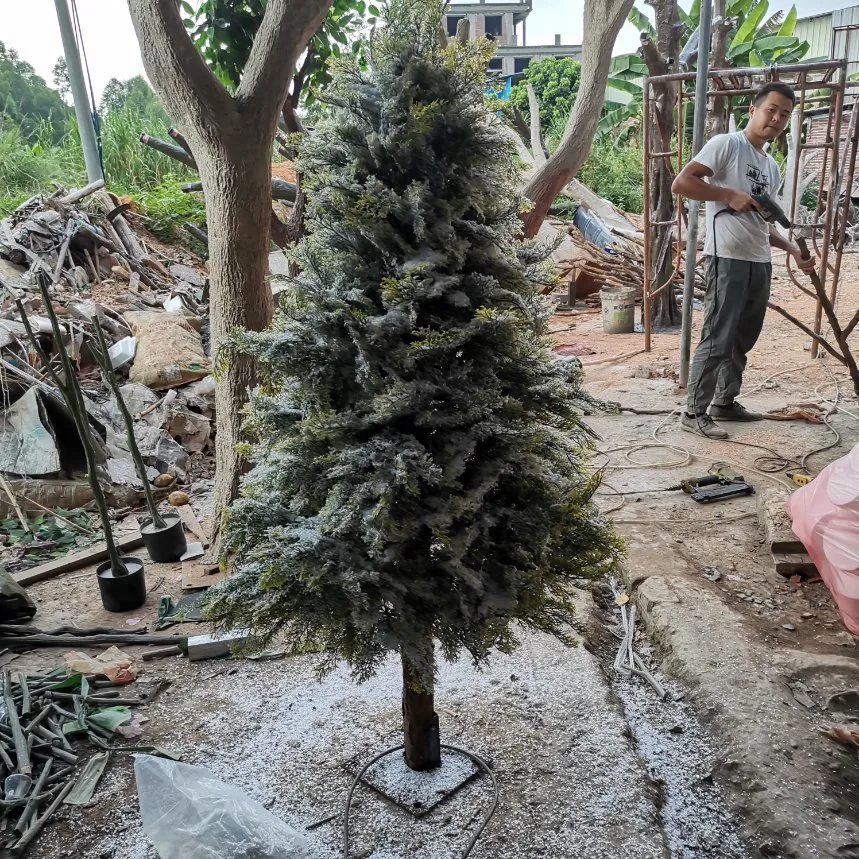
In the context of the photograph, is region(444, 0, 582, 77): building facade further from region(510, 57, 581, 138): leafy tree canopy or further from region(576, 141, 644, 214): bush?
region(576, 141, 644, 214): bush

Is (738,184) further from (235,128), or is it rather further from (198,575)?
(198,575)

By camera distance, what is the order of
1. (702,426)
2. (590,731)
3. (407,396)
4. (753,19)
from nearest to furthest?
(407,396) < (590,731) < (702,426) < (753,19)

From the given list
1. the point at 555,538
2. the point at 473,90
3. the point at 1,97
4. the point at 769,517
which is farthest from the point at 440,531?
the point at 1,97

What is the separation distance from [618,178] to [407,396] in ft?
57.0

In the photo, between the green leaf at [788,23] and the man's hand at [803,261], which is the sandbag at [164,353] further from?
the green leaf at [788,23]

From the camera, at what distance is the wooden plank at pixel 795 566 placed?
→ 333cm

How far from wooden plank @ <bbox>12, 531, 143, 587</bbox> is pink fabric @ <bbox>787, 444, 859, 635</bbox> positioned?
11.9 ft

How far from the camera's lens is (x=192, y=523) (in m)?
4.54

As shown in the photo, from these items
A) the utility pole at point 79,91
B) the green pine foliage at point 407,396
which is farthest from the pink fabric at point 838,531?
the utility pole at point 79,91

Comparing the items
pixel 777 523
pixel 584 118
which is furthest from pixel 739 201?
pixel 777 523

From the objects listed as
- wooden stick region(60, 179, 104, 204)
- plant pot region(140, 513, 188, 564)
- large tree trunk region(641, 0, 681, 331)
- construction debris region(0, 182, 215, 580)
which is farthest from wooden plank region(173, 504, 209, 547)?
large tree trunk region(641, 0, 681, 331)

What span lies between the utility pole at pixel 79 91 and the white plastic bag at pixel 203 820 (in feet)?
25.2

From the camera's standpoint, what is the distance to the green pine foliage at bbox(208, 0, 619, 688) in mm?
1653

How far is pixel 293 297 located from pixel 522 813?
5.40 ft
